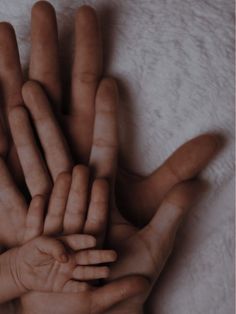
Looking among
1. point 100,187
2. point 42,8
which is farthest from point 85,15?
point 100,187

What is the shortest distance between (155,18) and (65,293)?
0.77 feet

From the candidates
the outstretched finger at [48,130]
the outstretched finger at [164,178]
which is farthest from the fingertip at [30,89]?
the outstretched finger at [164,178]

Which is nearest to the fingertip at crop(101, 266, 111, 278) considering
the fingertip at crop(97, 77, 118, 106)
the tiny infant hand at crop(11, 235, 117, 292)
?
the tiny infant hand at crop(11, 235, 117, 292)

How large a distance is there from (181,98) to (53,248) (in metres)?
0.16

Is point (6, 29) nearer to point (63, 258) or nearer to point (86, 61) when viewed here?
point (86, 61)

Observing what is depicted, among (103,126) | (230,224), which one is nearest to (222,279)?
(230,224)

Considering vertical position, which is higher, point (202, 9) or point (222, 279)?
point (202, 9)

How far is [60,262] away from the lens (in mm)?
416

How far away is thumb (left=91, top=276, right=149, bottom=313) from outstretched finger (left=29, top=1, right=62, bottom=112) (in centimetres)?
16

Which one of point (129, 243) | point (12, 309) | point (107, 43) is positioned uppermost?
point (107, 43)

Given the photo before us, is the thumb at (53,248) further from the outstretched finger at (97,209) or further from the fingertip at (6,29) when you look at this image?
the fingertip at (6,29)

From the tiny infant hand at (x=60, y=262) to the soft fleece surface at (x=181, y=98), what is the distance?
0.09m

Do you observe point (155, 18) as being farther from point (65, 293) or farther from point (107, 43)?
point (65, 293)

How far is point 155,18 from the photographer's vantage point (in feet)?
1.52
